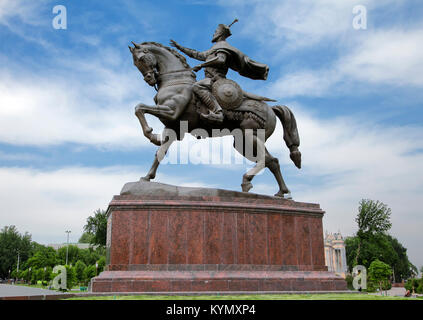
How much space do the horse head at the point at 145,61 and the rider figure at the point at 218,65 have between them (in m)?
1.03

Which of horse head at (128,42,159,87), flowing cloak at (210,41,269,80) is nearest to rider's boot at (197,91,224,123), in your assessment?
horse head at (128,42,159,87)

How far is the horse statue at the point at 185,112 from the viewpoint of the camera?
30.5 feet

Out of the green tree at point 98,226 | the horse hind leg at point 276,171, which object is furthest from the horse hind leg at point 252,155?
the green tree at point 98,226

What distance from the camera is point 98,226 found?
34875mm

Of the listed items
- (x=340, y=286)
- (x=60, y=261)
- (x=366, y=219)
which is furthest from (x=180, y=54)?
(x=60, y=261)

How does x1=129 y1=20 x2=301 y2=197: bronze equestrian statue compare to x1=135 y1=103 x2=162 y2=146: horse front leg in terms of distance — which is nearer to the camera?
x1=135 y1=103 x2=162 y2=146: horse front leg

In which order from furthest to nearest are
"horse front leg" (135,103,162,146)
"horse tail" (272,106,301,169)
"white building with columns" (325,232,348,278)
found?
"white building with columns" (325,232,348,278) → "horse tail" (272,106,301,169) → "horse front leg" (135,103,162,146)

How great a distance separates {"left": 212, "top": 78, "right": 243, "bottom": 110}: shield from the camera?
9.73 meters

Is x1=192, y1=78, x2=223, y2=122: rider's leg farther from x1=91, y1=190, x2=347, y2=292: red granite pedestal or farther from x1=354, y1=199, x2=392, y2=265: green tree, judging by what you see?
A: x1=354, y1=199, x2=392, y2=265: green tree

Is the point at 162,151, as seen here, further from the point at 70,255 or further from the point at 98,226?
the point at 70,255

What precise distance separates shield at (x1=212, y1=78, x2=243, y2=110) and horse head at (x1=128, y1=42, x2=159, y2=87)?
1.51m

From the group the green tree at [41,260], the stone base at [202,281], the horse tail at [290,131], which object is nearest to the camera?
the stone base at [202,281]

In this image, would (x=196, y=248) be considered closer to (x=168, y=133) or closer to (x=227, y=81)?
(x=168, y=133)

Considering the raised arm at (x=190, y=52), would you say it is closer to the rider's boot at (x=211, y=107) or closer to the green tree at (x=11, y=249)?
the rider's boot at (x=211, y=107)
